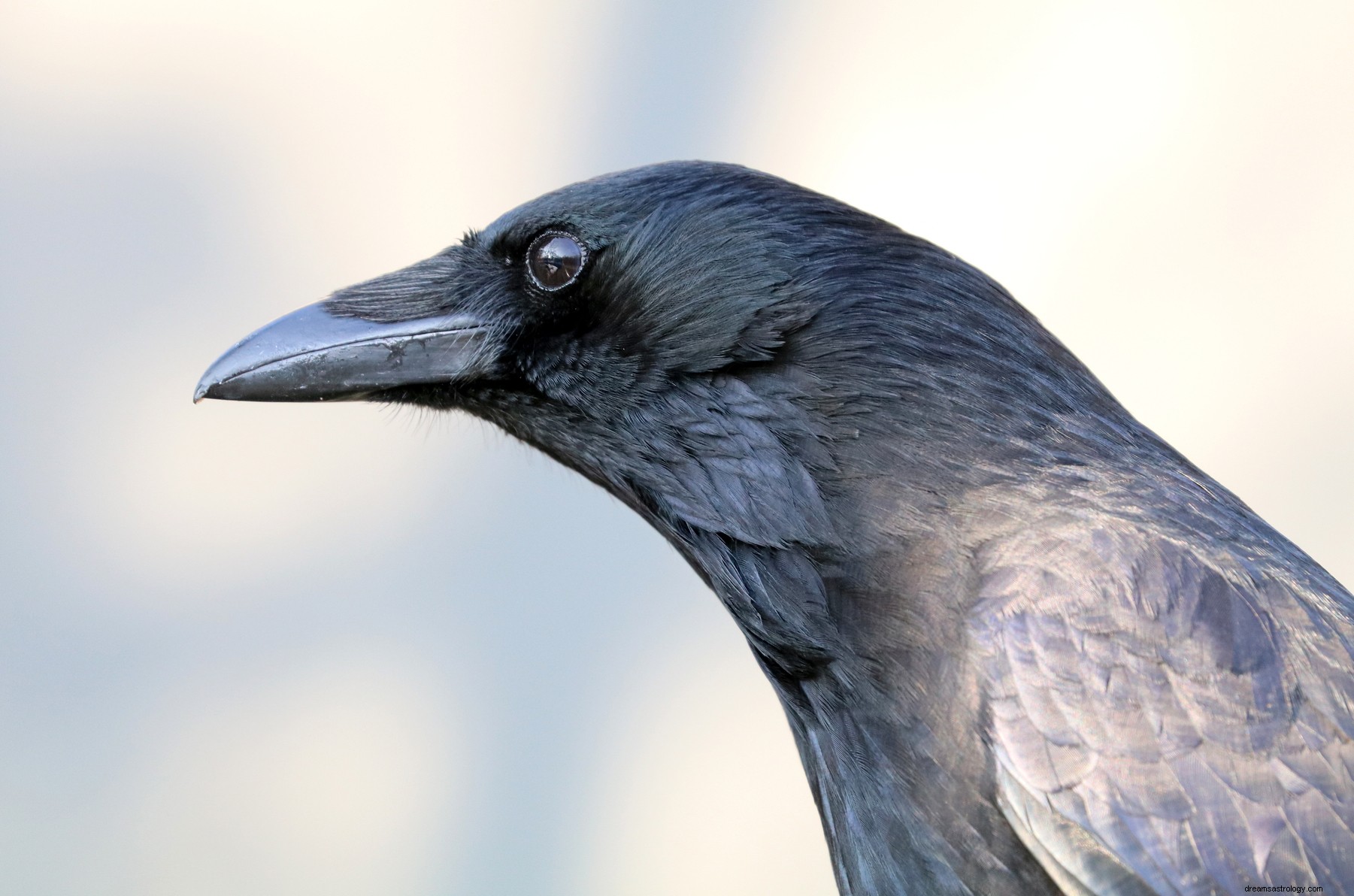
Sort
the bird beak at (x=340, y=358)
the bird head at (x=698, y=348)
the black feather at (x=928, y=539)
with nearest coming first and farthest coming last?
the black feather at (x=928, y=539), the bird head at (x=698, y=348), the bird beak at (x=340, y=358)

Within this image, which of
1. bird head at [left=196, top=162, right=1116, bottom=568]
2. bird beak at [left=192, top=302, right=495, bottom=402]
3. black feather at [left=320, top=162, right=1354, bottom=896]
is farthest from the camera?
bird beak at [left=192, top=302, right=495, bottom=402]

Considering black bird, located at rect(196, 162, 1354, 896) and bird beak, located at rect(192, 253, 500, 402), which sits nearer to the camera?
black bird, located at rect(196, 162, 1354, 896)

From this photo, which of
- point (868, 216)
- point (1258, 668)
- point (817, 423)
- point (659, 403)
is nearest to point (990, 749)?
point (1258, 668)

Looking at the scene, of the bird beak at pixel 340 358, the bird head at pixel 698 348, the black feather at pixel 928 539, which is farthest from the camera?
the bird beak at pixel 340 358

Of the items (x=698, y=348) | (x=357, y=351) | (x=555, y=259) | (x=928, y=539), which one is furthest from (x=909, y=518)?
(x=357, y=351)

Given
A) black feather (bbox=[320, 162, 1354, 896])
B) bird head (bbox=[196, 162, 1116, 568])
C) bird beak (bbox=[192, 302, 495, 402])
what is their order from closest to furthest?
black feather (bbox=[320, 162, 1354, 896]), bird head (bbox=[196, 162, 1116, 568]), bird beak (bbox=[192, 302, 495, 402])

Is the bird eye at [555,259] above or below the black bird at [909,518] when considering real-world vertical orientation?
above

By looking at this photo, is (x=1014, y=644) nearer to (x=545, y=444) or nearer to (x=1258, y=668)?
(x=1258, y=668)
